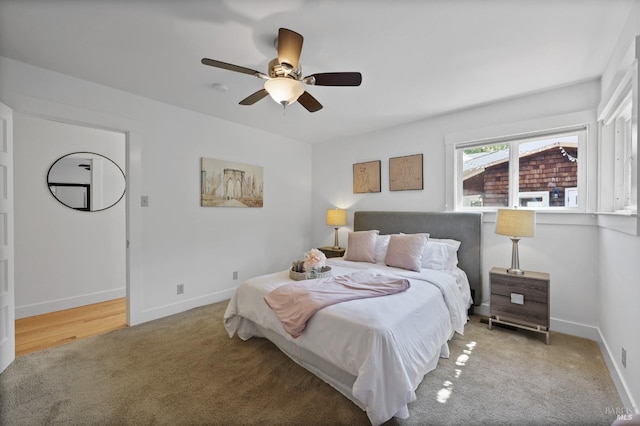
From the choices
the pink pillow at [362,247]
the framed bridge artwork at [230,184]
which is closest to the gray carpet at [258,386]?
the pink pillow at [362,247]

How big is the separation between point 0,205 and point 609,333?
5.12m

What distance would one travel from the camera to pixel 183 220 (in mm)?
3432

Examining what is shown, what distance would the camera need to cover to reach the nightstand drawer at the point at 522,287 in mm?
2584

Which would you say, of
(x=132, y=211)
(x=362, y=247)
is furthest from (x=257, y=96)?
(x=362, y=247)

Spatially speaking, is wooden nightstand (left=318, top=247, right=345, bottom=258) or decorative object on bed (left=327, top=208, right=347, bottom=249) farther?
decorative object on bed (left=327, top=208, right=347, bottom=249)

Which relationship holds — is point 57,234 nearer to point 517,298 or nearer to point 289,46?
point 289,46

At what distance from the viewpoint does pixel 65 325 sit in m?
3.02

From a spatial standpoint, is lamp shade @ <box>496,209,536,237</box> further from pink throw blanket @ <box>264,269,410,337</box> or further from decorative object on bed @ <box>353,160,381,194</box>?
decorative object on bed @ <box>353,160,381,194</box>

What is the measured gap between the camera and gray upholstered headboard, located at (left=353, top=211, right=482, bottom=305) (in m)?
3.22

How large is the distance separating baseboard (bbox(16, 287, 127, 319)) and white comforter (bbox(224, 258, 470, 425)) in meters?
2.53

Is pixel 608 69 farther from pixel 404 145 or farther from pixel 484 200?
pixel 404 145

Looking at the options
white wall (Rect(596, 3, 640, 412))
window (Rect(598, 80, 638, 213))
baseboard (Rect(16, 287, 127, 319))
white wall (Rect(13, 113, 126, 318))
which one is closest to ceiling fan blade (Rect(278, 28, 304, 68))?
white wall (Rect(596, 3, 640, 412))

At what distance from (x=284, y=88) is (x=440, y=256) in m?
2.51

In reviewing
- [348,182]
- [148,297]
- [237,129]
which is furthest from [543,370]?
[237,129]
